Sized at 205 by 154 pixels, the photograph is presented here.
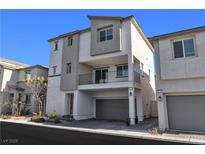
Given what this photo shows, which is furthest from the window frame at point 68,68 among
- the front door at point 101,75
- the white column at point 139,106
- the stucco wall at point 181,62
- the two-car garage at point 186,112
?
the two-car garage at point 186,112

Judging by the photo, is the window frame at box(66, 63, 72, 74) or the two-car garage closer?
the two-car garage

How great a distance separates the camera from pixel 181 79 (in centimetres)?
1098

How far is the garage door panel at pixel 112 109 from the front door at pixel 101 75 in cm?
249

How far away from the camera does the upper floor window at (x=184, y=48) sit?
36.3 ft

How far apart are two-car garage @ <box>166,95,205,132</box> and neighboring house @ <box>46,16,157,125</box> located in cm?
407

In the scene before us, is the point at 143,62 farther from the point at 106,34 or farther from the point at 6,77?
the point at 6,77

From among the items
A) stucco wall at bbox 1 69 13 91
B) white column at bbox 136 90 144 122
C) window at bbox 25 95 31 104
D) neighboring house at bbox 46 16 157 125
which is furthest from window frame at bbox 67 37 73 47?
stucco wall at bbox 1 69 13 91

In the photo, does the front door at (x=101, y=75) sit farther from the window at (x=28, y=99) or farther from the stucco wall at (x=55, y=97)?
the window at (x=28, y=99)

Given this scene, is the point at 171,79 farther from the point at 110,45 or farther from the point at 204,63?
the point at 110,45

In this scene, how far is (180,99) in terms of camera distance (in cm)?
1113

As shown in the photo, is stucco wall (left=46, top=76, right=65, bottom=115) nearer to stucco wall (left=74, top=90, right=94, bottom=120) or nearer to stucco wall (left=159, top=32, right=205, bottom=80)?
stucco wall (left=74, top=90, right=94, bottom=120)

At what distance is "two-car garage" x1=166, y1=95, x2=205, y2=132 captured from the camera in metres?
10.3

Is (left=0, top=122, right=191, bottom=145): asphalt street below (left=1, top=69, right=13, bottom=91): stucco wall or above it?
below
